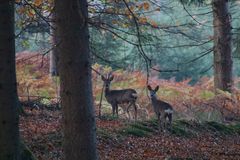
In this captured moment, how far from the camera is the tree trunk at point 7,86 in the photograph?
4930mm

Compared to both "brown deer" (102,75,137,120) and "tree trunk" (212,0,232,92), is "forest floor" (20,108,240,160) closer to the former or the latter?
"brown deer" (102,75,137,120)

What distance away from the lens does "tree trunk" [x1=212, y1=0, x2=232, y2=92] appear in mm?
13820

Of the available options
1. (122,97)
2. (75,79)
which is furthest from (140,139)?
(75,79)

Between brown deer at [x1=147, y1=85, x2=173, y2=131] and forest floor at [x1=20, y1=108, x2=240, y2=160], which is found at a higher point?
brown deer at [x1=147, y1=85, x2=173, y2=131]

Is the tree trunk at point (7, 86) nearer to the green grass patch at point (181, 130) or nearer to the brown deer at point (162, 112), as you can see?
the brown deer at point (162, 112)

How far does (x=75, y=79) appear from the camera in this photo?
16.1 ft

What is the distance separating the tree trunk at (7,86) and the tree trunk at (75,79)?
1.64 feet

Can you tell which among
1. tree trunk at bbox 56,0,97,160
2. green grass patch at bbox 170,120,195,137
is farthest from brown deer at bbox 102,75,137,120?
tree trunk at bbox 56,0,97,160

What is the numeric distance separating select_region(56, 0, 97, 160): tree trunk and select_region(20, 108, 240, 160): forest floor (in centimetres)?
210

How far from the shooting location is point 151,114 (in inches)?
652

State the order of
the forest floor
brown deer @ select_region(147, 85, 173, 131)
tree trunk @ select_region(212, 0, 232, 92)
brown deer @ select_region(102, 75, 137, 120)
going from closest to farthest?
1. the forest floor
2. brown deer @ select_region(147, 85, 173, 131)
3. brown deer @ select_region(102, 75, 137, 120)
4. tree trunk @ select_region(212, 0, 232, 92)

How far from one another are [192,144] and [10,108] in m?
5.17

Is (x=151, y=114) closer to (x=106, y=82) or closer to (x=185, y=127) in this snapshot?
(x=106, y=82)

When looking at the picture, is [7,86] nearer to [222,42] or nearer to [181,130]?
[181,130]
